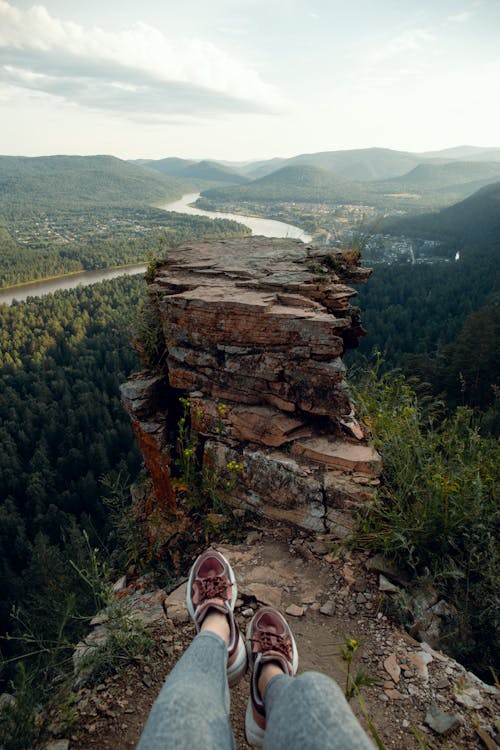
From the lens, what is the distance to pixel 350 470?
4570mm

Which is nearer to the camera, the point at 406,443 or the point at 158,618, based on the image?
the point at 158,618

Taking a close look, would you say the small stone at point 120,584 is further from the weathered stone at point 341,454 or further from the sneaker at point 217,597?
the weathered stone at point 341,454

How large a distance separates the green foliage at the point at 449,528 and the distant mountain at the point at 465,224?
253 feet

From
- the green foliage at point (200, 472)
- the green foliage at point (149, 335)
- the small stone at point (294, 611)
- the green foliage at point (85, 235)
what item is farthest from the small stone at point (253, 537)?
the green foliage at point (85, 235)

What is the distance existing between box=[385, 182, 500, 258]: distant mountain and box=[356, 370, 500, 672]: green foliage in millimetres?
77233

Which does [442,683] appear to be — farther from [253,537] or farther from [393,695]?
[253,537]

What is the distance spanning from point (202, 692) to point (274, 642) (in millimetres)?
1006

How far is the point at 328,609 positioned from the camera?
3.54m

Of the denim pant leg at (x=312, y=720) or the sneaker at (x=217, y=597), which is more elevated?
the denim pant leg at (x=312, y=720)

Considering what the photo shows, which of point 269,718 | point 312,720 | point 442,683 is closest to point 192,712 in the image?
point 269,718

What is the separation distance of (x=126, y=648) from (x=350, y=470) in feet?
9.13

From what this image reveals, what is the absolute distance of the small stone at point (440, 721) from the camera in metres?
2.54

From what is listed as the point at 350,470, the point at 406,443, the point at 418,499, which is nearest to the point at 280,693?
the point at 418,499

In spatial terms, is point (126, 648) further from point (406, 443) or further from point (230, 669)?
point (406, 443)
